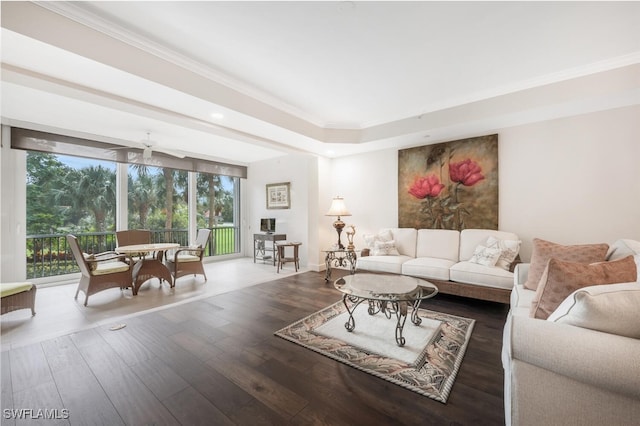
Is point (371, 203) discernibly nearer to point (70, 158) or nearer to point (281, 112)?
point (281, 112)

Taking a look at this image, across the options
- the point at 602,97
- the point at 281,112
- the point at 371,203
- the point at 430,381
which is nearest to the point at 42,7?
the point at 281,112

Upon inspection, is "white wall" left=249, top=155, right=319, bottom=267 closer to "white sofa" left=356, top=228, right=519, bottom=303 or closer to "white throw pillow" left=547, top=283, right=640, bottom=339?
"white sofa" left=356, top=228, right=519, bottom=303

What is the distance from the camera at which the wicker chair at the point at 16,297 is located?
2.73m

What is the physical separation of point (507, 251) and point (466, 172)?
1.38 m

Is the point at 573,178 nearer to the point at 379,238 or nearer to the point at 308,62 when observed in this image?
the point at 379,238

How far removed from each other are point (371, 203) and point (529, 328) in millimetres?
4079

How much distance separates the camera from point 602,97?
2.86 metres

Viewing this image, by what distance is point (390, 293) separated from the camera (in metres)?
2.32

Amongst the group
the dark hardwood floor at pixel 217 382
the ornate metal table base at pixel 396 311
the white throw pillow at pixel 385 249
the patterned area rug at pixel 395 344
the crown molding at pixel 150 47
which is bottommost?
the dark hardwood floor at pixel 217 382

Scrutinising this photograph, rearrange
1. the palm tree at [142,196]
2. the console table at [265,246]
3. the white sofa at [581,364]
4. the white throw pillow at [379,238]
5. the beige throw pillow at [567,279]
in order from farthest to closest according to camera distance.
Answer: the console table at [265,246]
the palm tree at [142,196]
the white throw pillow at [379,238]
the beige throw pillow at [567,279]
the white sofa at [581,364]

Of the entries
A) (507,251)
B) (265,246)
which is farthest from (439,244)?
(265,246)

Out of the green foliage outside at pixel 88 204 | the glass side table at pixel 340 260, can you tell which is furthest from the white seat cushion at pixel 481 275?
the green foliage outside at pixel 88 204

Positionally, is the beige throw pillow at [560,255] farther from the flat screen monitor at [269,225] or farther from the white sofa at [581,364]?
the flat screen monitor at [269,225]

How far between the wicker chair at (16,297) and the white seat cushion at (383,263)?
4.18 meters
